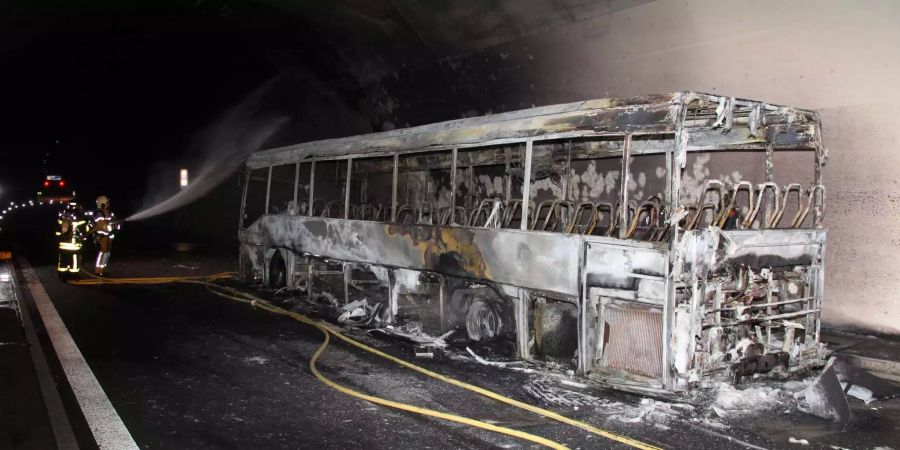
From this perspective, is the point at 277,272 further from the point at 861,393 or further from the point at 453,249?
the point at 861,393

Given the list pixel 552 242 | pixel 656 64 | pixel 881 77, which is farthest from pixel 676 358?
pixel 656 64

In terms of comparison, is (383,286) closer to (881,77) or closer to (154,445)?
(154,445)

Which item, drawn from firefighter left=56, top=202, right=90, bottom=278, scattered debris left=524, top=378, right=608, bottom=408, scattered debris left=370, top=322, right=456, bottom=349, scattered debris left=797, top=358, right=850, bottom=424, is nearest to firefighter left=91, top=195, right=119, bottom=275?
firefighter left=56, top=202, right=90, bottom=278

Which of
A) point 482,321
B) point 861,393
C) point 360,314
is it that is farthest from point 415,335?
point 861,393

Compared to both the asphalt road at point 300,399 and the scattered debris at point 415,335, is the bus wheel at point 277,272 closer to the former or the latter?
the asphalt road at point 300,399

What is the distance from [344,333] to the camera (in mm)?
7852

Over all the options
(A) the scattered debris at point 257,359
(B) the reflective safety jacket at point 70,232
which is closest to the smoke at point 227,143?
(B) the reflective safety jacket at point 70,232

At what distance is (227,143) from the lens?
28719mm

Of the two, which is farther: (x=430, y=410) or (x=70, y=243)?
(x=70, y=243)

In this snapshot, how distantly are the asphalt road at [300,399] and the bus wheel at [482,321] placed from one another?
1.66 ft

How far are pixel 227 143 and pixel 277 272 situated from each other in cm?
1970

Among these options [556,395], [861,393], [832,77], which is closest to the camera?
[556,395]

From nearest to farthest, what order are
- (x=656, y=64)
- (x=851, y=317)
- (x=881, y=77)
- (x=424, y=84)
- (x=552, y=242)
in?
(x=552, y=242) < (x=881, y=77) < (x=851, y=317) < (x=656, y=64) < (x=424, y=84)

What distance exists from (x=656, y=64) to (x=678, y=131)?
491cm
